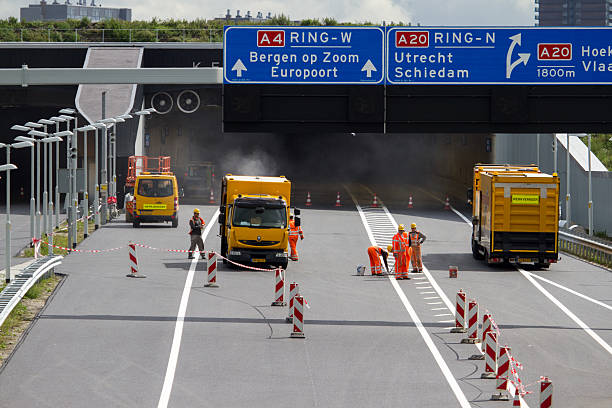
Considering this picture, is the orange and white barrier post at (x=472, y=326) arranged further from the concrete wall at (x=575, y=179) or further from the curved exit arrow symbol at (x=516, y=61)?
the concrete wall at (x=575, y=179)

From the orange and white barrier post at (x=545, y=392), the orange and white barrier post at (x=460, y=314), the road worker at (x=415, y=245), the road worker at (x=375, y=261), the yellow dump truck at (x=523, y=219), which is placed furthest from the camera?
the yellow dump truck at (x=523, y=219)

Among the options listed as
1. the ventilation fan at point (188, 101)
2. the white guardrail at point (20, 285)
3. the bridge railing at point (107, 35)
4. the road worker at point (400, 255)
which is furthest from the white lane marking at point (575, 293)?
the bridge railing at point (107, 35)

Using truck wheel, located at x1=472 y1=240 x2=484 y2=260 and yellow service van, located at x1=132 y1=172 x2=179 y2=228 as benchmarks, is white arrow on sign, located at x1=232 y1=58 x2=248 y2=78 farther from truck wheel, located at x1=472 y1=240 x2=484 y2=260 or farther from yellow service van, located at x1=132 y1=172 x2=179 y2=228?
yellow service van, located at x1=132 y1=172 x2=179 y2=228

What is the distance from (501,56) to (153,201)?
25309 mm

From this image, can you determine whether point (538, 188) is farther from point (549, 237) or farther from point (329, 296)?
point (329, 296)

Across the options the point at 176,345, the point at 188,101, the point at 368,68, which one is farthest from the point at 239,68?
the point at 188,101

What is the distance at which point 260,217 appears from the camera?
35531mm

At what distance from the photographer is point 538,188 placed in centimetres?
3672

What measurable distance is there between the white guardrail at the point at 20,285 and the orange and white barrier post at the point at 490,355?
32.6 feet

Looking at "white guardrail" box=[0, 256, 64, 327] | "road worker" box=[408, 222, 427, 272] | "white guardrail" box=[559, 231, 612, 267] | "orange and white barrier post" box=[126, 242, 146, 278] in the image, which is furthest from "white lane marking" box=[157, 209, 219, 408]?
"white guardrail" box=[559, 231, 612, 267]

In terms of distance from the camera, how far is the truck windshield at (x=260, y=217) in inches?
1390

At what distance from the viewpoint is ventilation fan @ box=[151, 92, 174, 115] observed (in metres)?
67.6

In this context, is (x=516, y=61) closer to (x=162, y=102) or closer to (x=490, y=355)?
(x=490, y=355)

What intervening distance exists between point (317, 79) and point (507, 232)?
1341 centimetres
